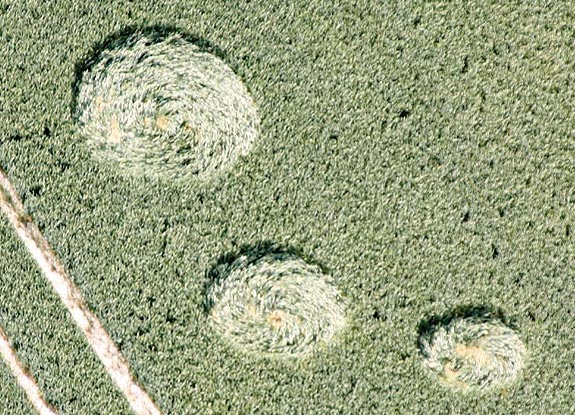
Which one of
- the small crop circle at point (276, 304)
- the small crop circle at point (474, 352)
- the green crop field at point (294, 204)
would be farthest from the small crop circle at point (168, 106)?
the small crop circle at point (474, 352)

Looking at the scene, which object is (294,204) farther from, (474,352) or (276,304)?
(474,352)

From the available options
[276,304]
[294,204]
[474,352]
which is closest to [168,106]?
[294,204]

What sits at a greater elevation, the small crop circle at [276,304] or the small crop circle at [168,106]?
the small crop circle at [168,106]

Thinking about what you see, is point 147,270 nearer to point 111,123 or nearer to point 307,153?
point 111,123

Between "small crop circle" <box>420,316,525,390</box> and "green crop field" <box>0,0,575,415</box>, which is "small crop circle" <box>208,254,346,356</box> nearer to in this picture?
"green crop field" <box>0,0,575,415</box>

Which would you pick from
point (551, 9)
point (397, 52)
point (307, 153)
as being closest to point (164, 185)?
point (307, 153)

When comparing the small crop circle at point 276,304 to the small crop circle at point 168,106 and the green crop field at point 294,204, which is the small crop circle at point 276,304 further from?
the small crop circle at point 168,106
